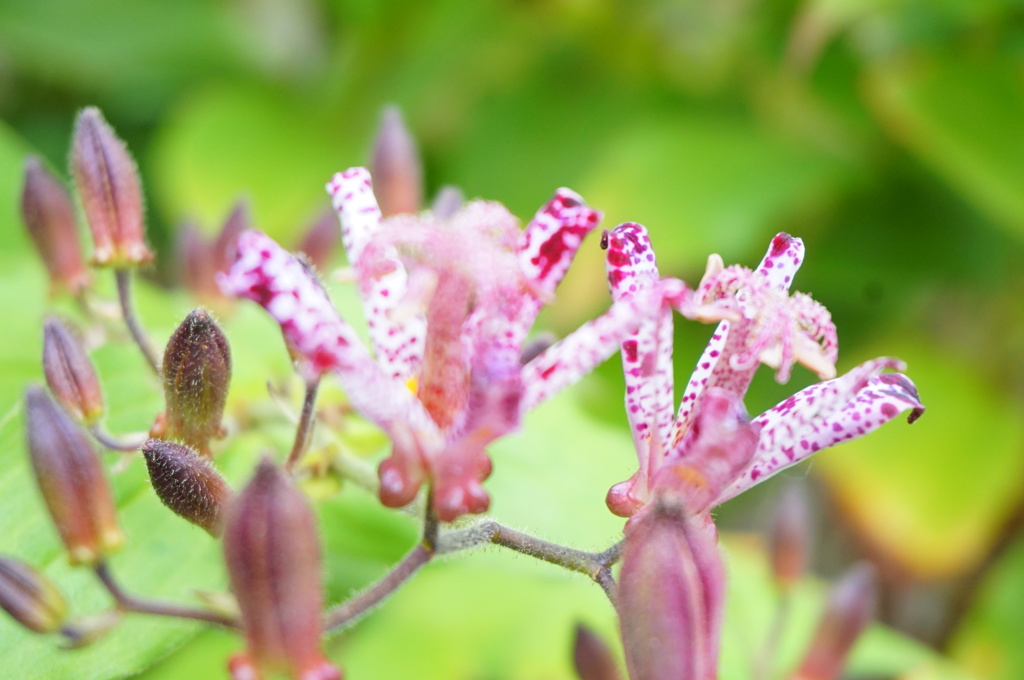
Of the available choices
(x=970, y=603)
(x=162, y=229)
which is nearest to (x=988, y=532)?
(x=970, y=603)

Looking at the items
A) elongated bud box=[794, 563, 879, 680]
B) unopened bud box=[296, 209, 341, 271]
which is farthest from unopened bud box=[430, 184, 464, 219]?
elongated bud box=[794, 563, 879, 680]

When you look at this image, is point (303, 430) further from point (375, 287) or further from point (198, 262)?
point (198, 262)

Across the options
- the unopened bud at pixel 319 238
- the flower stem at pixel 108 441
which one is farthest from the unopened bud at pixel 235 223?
the flower stem at pixel 108 441

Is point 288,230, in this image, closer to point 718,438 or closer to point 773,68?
point 773,68

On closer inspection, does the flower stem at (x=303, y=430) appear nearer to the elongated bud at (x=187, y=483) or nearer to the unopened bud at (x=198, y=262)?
the elongated bud at (x=187, y=483)

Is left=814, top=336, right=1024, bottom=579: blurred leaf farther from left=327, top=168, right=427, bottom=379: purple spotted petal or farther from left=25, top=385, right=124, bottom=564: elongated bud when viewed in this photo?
left=25, top=385, right=124, bottom=564: elongated bud

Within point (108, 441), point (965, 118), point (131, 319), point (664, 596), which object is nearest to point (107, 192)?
point (131, 319)
